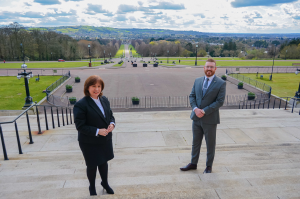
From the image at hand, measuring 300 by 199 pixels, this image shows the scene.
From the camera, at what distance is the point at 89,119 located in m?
3.03

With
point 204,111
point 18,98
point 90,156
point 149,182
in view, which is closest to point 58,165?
point 90,156

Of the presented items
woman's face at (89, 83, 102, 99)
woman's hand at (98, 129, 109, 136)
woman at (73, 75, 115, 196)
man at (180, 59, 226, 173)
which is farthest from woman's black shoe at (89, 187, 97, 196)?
man at (180, 59, 226, 173)

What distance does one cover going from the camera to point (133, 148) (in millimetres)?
5648

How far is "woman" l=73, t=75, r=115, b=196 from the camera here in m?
2.96

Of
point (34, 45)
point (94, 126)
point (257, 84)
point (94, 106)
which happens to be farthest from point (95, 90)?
point (34, 45)

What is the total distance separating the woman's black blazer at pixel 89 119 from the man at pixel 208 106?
1.65 meters

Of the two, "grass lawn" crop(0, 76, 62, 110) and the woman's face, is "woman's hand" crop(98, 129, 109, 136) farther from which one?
"grass lawn" crop(0, 76, 62, 110)

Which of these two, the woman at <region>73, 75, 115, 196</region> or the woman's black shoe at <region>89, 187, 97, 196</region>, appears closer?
the woman at <region>73, 75, 115, 196</region>

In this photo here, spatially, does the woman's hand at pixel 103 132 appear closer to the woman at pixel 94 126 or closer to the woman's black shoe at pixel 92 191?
the woman at pixel 94 126

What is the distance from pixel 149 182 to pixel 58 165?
2063 millimetres

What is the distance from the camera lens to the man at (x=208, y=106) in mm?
3791

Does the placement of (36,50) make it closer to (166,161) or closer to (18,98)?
(18,98)

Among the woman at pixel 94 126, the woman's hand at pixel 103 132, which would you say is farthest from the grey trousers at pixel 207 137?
the woman's hand at pixel 103 132

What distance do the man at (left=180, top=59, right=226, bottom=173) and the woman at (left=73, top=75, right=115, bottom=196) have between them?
5.23ft
